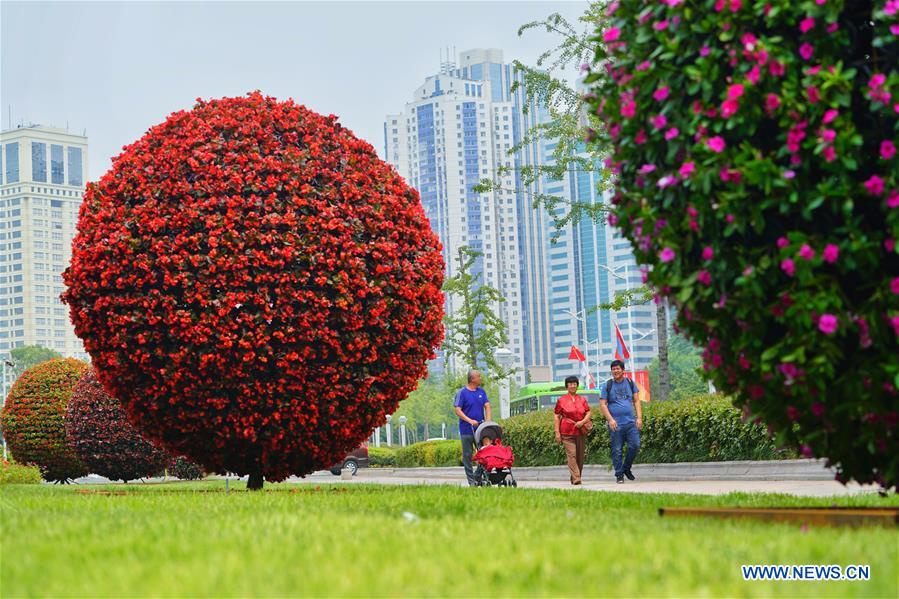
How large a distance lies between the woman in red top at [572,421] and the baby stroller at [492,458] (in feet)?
3.88

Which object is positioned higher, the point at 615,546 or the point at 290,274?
the point at 290,274

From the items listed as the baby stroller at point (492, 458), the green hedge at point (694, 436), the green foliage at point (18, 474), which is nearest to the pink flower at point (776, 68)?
the baby stroller at point (492, 458)

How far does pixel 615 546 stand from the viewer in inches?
225

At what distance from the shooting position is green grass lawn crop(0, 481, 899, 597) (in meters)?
4.61

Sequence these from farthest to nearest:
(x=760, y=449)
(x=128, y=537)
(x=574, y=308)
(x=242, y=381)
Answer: (x=574, y=308), (x=760, y=449), (x=242, y=381), (x=128, y=537)

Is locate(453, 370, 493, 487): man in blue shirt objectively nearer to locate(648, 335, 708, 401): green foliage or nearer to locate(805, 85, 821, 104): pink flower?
locate(805, 85, 821, 104): pink flower

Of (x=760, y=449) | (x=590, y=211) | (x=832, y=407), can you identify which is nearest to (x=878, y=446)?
(x=832, y=407)

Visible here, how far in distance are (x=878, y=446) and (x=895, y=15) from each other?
2.63 m

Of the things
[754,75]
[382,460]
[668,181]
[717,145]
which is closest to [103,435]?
[382,460]

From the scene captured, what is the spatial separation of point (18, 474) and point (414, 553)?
24.1 metres

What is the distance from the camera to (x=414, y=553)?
5492 millimetres

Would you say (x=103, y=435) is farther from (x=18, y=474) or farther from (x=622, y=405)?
(x=622, y=405)

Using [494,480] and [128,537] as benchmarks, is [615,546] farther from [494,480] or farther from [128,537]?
[494,480]

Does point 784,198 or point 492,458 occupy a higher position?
point 784,198
